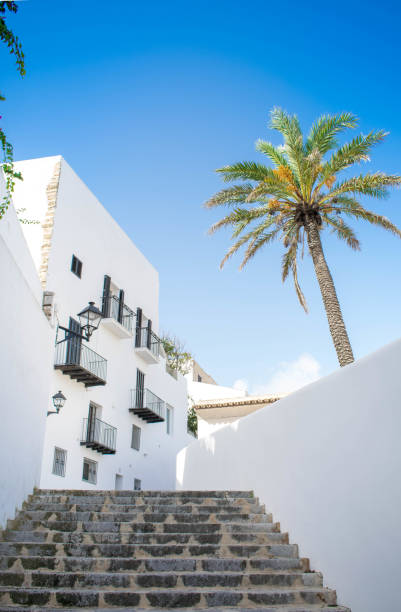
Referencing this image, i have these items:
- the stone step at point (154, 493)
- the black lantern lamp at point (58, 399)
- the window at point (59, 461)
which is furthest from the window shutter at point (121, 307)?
the stone step at point (154, 493)

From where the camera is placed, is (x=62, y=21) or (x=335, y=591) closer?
(x=335, y=591)

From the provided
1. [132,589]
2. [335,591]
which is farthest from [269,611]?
[132,589]

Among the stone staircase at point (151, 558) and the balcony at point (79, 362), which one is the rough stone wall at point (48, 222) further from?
the stone staircase at point (151, 558)

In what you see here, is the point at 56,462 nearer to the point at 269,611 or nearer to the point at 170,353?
the point at 269,611

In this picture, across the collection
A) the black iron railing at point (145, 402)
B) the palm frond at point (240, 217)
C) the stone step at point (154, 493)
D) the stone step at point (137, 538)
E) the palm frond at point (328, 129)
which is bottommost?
the stone step at point (137, 538)

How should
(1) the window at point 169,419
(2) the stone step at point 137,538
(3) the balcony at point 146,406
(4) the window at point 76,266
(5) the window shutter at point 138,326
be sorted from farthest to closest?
(1) the window at point 169,419, (5) the window shutter at point 138,326, (3) the balcony at point 146,406, (4) the window at point 76,266, (2) the stone step at point 137,538

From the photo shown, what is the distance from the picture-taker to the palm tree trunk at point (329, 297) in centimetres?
1092

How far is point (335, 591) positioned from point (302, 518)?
0.98 meters

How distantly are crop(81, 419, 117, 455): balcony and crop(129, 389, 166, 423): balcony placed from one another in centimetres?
198

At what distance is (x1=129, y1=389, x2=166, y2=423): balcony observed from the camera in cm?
2073

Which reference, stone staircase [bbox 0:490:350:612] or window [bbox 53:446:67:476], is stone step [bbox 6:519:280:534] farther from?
window [bbox 53:446:67:476]

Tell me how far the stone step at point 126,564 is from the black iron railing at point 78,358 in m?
9.66

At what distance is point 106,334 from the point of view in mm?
19344

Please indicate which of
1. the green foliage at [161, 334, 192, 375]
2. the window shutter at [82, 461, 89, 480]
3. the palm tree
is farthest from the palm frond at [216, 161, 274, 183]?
the green foliage at [161, 334, 192, 375]
